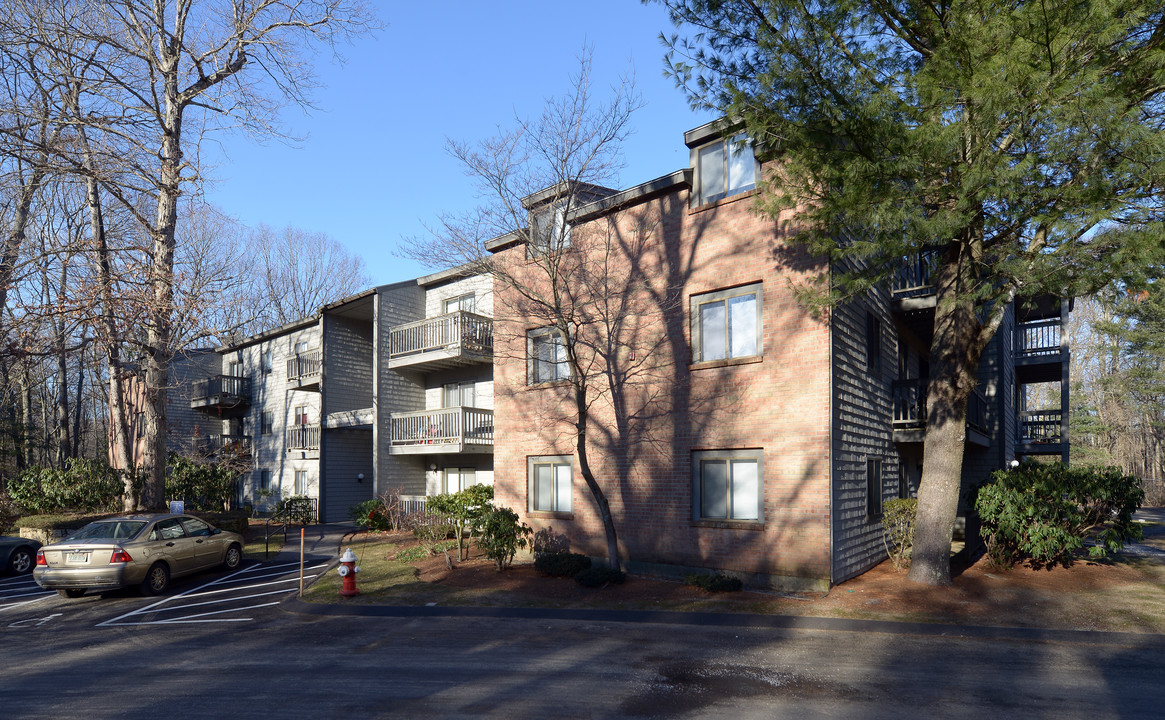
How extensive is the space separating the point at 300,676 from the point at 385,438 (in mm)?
17260

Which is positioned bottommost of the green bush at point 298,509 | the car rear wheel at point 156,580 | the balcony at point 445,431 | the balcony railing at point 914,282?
the green bush at point 298,509

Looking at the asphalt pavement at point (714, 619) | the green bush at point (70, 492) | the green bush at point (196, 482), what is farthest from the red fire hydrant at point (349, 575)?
the green bush at point (196, 482)

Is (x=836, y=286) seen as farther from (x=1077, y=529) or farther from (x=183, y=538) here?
(x=183, y=538)

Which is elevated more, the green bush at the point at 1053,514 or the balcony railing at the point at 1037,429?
the balcony railing at the point at 1037,429

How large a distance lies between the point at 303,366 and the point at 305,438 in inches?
113

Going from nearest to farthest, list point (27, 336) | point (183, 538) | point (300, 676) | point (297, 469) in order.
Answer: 1. point (300, 676)
2. point (27, 336)
3. point (183, 538)
4. point (297, 469)

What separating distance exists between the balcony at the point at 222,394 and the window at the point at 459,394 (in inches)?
560

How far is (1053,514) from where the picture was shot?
13.6 metres

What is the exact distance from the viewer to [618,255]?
1572 centimetres

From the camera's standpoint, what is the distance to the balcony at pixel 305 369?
92.2 ft

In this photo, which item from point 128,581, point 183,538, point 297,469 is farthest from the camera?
point 297,469

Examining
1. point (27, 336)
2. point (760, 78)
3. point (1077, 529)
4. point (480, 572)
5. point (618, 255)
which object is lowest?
point (480, 572)

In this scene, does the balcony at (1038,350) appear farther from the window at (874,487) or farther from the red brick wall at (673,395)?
the red brick wall at (673,395)

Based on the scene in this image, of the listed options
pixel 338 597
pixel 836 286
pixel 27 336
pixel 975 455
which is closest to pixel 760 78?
pixel 836 286
